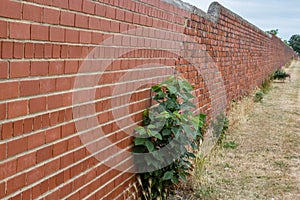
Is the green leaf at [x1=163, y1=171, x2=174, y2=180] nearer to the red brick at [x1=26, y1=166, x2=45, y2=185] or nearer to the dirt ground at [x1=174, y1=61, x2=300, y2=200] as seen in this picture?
the dirt ground at [x1=174, y1=61, x2=300, y2=200]

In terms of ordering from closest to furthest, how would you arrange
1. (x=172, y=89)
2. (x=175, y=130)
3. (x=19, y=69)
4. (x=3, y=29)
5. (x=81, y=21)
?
(x=3, y=29), (x=19, y=69), (x=81, y=21), (x=175, y=130), (x=172, y=89)

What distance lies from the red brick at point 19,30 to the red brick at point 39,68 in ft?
0.46

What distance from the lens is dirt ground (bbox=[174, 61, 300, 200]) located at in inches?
139

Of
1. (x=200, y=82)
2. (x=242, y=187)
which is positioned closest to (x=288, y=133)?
(x=200, y=82)

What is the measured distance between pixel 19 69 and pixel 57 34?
0.33 meters

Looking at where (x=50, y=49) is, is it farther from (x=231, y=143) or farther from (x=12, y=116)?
(x=231, y=143)

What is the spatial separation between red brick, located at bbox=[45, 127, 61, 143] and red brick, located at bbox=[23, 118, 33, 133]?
0.13m

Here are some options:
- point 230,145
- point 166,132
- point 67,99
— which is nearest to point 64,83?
point 67,99

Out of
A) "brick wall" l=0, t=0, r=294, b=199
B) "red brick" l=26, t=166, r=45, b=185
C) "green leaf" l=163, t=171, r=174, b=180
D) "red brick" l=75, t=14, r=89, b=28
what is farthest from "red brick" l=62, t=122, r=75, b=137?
"green leaf" l=163, t=171, r=174, b=180

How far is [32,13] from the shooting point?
1580 millimetres

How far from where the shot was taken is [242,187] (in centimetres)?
368

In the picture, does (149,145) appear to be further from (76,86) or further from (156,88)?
(76,86)

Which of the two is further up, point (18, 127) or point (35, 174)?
point (18, 127)

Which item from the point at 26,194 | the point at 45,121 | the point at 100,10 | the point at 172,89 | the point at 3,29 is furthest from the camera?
the point at 172,89
